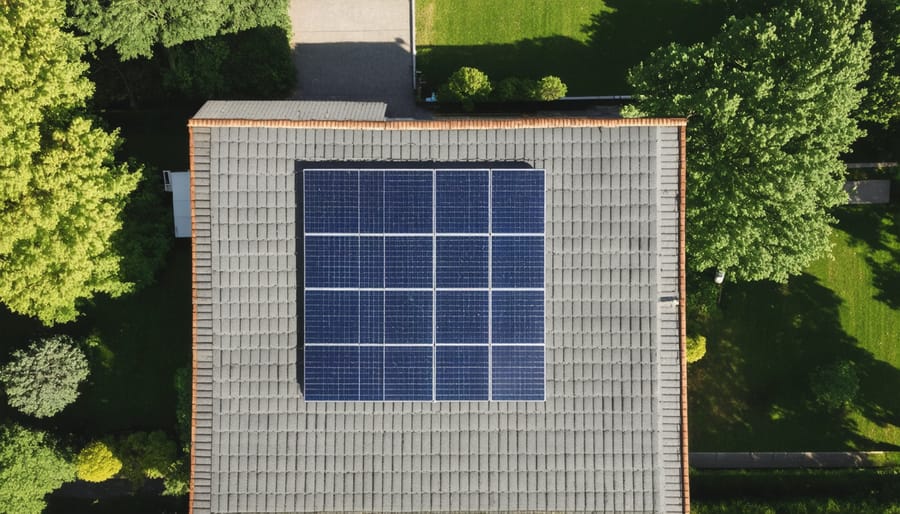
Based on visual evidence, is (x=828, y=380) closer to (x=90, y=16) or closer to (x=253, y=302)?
Result: (x=253, y=302)

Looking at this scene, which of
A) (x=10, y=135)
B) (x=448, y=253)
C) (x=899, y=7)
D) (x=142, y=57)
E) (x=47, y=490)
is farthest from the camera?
(x=142, y=57)

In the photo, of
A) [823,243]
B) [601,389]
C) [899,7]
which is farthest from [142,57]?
[899,7]

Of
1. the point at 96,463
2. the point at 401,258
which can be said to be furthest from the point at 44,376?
the point at 401,258

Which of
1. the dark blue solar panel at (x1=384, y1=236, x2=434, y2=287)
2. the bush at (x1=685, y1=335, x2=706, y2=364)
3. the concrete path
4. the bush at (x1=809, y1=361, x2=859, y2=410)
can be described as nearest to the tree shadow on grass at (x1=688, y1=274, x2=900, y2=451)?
the concrete path

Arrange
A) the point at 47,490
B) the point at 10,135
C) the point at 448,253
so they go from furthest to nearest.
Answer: the point at 47,490, the point at 10,135, the point at 448,253

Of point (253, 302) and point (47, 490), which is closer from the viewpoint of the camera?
point (253, 302)

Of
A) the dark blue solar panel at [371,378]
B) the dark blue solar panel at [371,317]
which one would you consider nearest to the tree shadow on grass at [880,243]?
the dark blue solar panel at [371,317]
